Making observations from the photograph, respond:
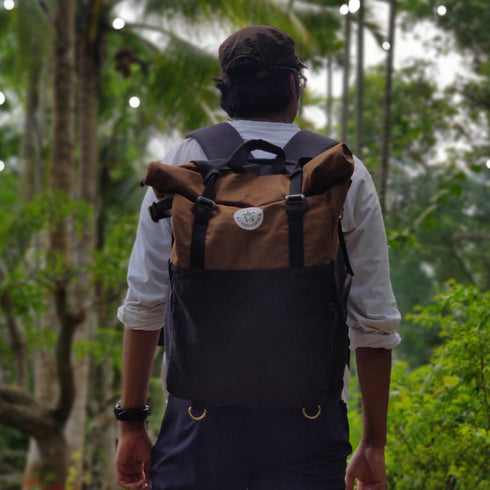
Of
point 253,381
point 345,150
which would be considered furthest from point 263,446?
point 345,150

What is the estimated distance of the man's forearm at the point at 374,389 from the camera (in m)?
1.81

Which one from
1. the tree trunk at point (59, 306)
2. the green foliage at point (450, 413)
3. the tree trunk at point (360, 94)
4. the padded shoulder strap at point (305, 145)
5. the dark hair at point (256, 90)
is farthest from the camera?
the tree trunk at point (59, 306)

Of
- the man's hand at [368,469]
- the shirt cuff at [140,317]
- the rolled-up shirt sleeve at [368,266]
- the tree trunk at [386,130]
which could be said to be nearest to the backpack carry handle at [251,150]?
the rolled-up shirt sleeve at [368,266]

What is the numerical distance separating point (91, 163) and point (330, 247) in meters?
11.0

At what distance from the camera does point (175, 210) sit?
1616 mm

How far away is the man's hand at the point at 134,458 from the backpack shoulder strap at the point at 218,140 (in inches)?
25.5

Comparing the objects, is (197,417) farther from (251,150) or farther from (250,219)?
(251,150)

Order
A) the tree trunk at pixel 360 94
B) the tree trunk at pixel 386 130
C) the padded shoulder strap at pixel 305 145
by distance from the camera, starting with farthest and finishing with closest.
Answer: the tree trunk at pixel 360 94 < the tree trunk at pixel 386 130 < the padded shoulder strap at pixel 305 145

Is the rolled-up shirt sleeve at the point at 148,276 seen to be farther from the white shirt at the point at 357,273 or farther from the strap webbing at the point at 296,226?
the strap webbing at the point at 296,226

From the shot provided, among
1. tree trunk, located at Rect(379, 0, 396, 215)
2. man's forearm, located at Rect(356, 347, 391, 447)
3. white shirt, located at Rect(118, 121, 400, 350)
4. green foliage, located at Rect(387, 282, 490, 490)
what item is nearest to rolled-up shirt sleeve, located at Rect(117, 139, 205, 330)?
white shirt, located at Rect(118, 121, 400, 350)

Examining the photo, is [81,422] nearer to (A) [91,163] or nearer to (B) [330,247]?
(A) [91,163]

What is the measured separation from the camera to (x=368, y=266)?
1799 mm

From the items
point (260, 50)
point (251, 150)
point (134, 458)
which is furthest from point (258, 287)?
point (260, 50)

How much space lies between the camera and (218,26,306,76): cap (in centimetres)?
190
